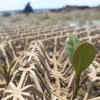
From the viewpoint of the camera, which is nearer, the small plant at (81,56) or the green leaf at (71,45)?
the small plant at (81,56)

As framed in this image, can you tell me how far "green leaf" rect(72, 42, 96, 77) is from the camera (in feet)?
3.51

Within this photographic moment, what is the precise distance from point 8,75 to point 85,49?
1.76ft

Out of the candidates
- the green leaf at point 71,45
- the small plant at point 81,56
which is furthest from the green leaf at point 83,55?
the green leaf at point 71,45

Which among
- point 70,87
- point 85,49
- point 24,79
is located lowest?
point 70,87

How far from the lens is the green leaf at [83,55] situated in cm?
107

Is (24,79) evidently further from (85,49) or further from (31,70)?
(85,49)

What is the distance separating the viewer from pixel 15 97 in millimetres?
891

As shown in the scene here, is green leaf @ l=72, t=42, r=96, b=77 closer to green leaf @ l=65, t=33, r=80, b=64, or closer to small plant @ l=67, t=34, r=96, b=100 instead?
small plant @ l=67, t=34, r=96, b=100

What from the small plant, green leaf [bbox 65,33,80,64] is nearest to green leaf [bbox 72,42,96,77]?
the small plant

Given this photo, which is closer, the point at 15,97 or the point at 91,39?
the point at 15,97

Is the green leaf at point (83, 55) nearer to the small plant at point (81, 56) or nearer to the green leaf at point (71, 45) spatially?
the small plant at point (81, 56)

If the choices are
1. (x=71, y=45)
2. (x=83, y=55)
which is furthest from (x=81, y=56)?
(x=71, y=45)

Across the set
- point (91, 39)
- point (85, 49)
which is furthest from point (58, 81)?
point (91, 39)

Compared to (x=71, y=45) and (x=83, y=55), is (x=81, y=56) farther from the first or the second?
(x=71, y=45)
